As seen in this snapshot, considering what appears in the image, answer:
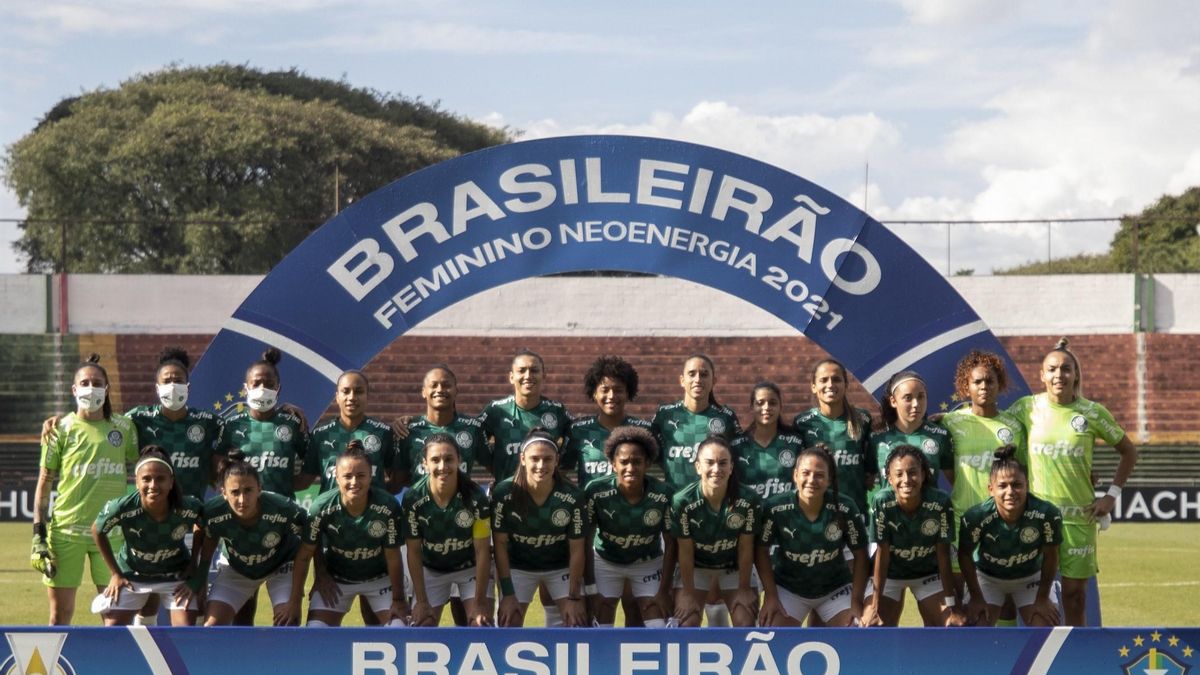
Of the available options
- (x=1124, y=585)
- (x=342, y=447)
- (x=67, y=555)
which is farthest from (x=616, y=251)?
(x=1124, y=585)

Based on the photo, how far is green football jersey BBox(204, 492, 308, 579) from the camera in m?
7.02

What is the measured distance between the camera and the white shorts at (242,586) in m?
7.13

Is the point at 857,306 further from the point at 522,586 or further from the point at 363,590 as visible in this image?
the point at 363,590

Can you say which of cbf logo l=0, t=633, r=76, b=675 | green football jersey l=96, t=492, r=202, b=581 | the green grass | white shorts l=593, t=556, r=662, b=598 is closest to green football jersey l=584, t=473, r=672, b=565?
white shorts l=593, t=556, r=662, b=598

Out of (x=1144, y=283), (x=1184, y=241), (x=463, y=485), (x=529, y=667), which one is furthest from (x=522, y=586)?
(x=1184, y=241)

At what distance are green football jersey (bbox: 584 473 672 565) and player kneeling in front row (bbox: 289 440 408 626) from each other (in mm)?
1032

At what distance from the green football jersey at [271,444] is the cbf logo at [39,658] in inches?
72.4

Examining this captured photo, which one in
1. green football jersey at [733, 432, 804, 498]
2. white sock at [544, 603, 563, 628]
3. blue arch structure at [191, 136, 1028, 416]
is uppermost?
blue arch structure at [191, 136, 1028, 416]

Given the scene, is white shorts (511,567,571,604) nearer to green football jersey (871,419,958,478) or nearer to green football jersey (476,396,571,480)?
green football jersey (476,396,571,480)

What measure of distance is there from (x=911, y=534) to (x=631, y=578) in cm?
147

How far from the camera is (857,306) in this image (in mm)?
8219

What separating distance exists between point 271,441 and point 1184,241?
34460mm

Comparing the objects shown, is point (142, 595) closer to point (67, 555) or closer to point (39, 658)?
point (67, 555)

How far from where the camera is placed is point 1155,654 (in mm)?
5934
